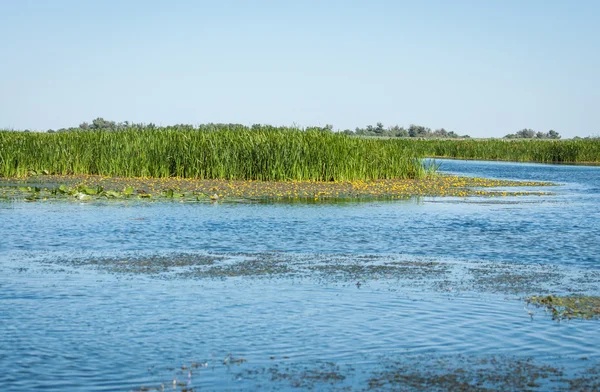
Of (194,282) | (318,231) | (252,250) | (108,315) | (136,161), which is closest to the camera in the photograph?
(108,315)

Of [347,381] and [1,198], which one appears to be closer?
[347,381]

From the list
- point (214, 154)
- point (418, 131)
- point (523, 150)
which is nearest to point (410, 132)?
point (418, 131)

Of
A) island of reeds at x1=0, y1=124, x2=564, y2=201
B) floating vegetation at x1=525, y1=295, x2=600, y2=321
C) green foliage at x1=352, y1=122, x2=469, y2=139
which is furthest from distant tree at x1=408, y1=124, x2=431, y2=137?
floating vegetation at x1=525, y1=295, x2=600, y2=321

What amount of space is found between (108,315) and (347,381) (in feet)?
13.0

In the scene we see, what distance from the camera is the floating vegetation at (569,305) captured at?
35.1ft

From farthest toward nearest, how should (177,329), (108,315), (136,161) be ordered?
(136,161)
(108,315)
(177,329)

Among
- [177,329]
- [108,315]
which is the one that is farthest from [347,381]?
[108,315]

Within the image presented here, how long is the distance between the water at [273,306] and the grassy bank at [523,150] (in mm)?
48519

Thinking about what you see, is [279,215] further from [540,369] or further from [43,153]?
[43,153]

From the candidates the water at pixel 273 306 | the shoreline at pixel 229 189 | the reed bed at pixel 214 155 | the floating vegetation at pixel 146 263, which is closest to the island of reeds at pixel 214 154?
the reed bed at pixel 214 155

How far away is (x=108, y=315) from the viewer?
10.5 m

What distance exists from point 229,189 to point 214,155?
17.4ft

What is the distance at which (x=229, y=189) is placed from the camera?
31484 millimetres

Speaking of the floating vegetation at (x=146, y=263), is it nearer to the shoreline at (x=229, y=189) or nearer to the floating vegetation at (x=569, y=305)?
the floating vegetation at (x=569, y=305)
